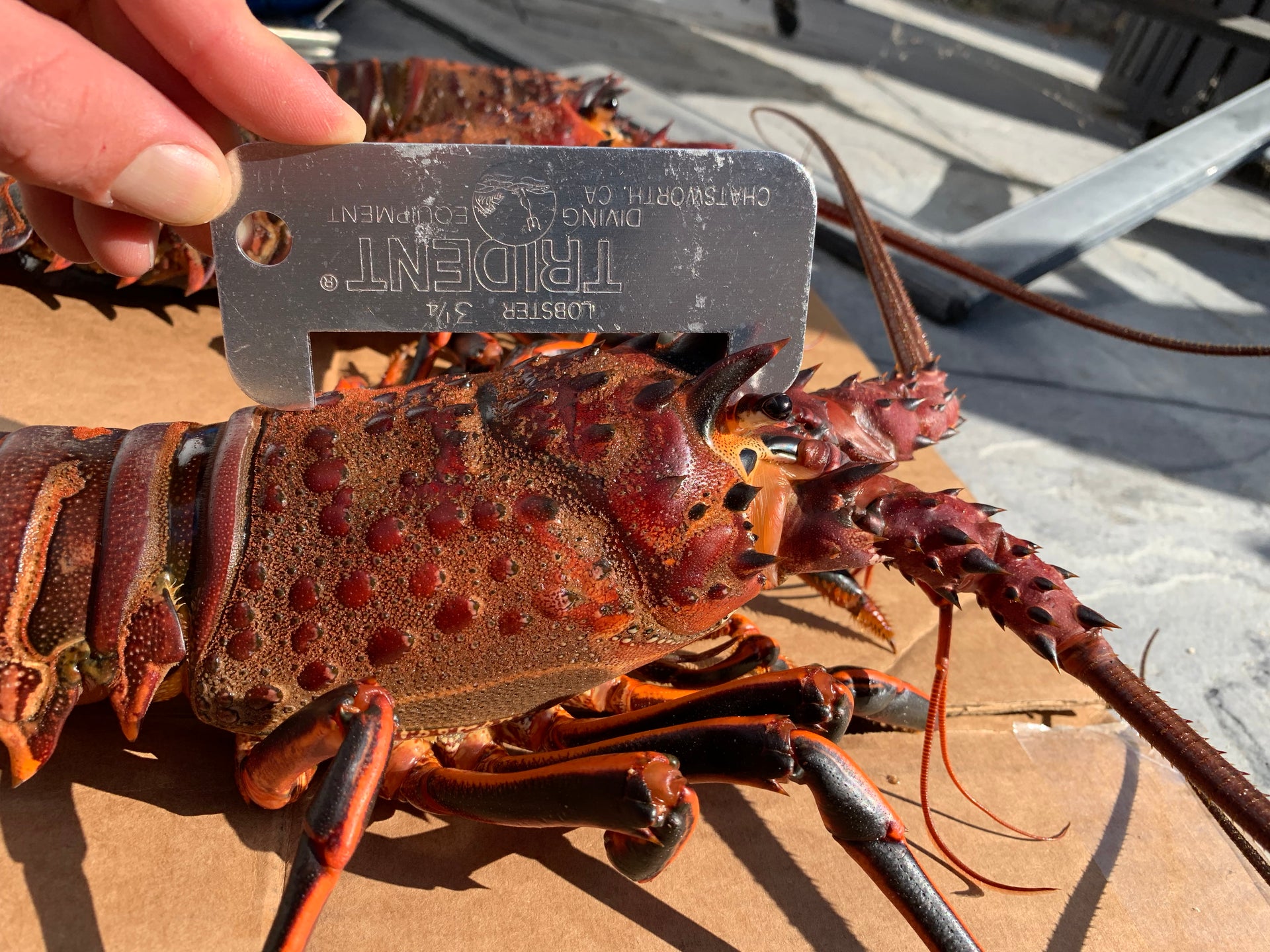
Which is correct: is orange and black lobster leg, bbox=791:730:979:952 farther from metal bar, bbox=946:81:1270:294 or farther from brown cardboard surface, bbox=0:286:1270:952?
metal bar, bbox=946:81:1270:294

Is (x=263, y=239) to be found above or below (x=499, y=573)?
above

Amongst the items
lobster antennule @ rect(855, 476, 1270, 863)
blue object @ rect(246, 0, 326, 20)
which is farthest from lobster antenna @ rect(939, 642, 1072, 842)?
blue object @ rect(246, 0, 326, 20)

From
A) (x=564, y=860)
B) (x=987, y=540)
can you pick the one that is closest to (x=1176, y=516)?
(x=987, y=540)

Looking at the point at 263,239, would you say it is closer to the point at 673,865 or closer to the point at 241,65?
the point at 241,65

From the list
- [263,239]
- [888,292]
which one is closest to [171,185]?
[263,239]

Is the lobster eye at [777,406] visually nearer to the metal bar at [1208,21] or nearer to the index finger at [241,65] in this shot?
the index finger at [241,65]

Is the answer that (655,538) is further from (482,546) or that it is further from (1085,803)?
(1085,803)

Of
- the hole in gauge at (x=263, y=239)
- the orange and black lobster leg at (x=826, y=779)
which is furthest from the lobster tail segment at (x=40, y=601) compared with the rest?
the orange and black lobster leg at (x=826, y=779)

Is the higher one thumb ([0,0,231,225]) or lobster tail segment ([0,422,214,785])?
thumb ([0,0,231,225])
